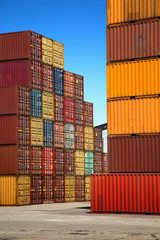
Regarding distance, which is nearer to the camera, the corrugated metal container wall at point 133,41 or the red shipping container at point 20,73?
the corrugated metal container wall at point 133,41

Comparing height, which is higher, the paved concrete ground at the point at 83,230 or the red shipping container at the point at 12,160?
the red shipping container at the point at 12,160

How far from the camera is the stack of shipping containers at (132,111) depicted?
88.8 feet

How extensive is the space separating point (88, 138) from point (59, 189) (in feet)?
26.7

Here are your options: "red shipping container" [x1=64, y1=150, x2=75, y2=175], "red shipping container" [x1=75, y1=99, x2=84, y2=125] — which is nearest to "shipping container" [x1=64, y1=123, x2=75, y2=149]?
"red shipping container" [x1=64, y1=150, x2=75, y2=175]

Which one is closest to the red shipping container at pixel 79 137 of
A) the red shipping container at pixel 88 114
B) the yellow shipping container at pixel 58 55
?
the red shipping container at pixel 88 114

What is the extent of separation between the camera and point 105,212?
2758cm

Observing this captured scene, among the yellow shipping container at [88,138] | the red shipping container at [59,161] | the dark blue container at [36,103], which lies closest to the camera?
the dark blue container at [36,103]

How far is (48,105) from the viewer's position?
45281mm

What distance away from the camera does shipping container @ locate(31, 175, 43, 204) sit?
42403mm

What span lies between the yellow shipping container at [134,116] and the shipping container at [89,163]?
22.8 m

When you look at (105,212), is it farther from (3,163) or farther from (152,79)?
(3,163)

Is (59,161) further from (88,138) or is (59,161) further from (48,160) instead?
(88,138)

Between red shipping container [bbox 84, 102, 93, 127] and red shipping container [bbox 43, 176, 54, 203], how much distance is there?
9.09m

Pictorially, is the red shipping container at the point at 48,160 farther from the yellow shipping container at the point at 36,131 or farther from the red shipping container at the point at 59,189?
the red shipping container at the point at 59,189
